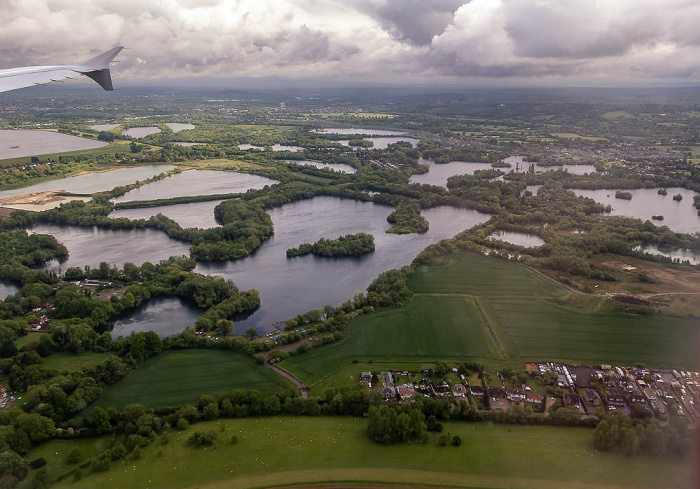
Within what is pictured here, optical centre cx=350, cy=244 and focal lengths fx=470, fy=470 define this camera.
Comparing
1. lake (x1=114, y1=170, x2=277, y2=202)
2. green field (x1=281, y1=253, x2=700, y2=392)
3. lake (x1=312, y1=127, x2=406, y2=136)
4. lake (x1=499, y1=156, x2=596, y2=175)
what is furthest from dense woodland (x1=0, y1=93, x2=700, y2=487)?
lake (x1=312, y1=127, x2=406, y2=136)

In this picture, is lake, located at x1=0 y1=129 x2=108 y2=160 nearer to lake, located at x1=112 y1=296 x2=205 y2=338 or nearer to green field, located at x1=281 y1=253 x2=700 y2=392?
lake, located at x1=112 y1=296 x2=205 y2=338

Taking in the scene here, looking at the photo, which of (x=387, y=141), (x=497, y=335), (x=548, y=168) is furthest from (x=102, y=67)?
(x=387, y=141)

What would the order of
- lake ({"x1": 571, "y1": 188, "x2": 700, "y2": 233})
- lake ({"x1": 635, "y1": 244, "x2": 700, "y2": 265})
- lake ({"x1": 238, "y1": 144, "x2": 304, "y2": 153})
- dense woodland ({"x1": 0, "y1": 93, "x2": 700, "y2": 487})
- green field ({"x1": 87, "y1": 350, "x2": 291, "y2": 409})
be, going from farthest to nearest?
lake ({"x1": 238, "y1": 144, "x2": 304, "y2": 153}) < lake ({"x1": 571, "y1": 188, "x2": 700, "y2": 233}) < lake ({"x1": 635, "y1": 244, "x2": 700, "y2": 265}) < green field ({"x1": 87, "y1": 350, "x2": 291, "y2": 409}) < dense woodland ({"x1": 0, "y1": 93, "x2": 700, "y2": 487})

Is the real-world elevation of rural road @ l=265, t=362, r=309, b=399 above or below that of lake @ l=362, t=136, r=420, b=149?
below

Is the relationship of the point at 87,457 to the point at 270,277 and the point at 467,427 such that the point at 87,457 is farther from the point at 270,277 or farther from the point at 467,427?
the point at 270,277

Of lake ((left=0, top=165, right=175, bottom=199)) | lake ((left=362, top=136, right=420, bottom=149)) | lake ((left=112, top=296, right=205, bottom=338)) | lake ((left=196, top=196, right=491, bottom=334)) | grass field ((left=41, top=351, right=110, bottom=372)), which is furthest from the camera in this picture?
lake ((left=362, top=136, right=420, bottom=149))

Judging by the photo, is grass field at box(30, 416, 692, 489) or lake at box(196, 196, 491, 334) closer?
grass field at box(30, 416, 692, 489)

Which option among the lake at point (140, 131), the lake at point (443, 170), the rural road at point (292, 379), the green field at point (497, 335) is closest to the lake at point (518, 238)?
the green field at point (497, 335)

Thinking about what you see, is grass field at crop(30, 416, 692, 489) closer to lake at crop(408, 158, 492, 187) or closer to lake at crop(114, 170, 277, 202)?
lake at crop(114, 170, 277, 202)

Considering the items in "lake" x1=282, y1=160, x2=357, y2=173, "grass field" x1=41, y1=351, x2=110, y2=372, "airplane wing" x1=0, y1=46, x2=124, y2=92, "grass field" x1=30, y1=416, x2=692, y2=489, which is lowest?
"grass field" x1=30, y1=416, x2=692, y2=489
